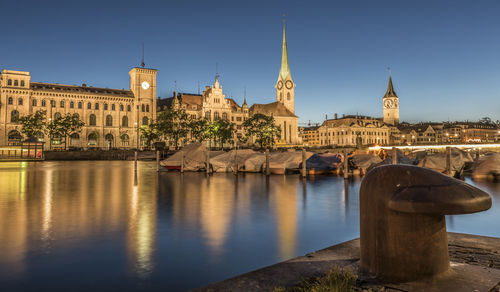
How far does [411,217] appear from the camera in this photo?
467 cm

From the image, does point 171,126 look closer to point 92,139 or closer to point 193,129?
point 193,129

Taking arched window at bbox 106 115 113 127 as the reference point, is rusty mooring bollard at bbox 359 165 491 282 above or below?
below

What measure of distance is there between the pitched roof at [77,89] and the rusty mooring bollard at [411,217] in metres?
105

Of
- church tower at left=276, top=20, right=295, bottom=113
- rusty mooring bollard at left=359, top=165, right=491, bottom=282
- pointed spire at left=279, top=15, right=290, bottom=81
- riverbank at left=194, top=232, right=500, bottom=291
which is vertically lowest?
riverbank at left=194, top=232, right=500, bottom=291

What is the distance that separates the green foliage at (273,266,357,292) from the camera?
4.36m

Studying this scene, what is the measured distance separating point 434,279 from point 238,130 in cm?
11332

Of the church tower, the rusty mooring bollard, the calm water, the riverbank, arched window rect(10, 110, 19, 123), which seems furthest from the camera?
the church tower

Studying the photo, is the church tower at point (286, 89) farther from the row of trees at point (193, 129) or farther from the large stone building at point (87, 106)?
the large stone building at point (87, 106)

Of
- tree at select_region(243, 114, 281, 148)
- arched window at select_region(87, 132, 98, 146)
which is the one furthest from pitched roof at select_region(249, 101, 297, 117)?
→ arched window at select_region(87, 132, 98, 146)

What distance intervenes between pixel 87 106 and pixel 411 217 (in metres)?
107

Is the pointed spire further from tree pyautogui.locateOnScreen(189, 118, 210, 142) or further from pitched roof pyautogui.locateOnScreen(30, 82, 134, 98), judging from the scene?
tree pyautogui.locateOnScreen(189, 118, 210, 142)

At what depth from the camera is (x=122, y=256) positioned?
808 cm

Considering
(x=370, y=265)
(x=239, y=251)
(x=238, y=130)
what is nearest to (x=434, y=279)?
(x=370, y=265)

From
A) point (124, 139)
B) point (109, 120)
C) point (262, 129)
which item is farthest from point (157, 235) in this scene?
point (109, 120)
